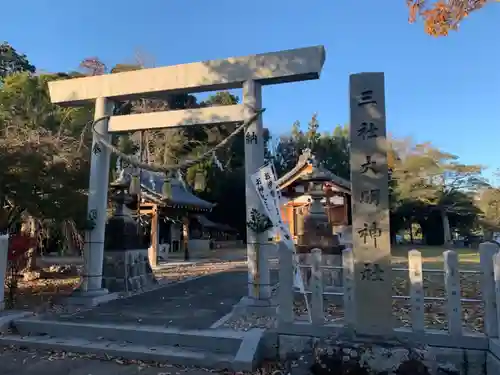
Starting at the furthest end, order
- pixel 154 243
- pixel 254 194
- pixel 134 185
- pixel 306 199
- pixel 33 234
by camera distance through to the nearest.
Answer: pixel 306 199
pixel 154 243
pixel 33 234
pixel 134 185
pixel 254 194

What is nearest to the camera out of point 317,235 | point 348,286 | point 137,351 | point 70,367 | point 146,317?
point 70,367

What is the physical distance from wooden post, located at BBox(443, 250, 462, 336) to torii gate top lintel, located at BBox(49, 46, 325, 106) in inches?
141

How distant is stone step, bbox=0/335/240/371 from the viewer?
15.1 ft

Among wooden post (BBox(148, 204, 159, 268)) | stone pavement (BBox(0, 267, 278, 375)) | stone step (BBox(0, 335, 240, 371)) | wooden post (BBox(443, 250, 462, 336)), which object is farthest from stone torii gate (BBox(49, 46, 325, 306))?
wooden post (BBox(148, 204, 159, 268))

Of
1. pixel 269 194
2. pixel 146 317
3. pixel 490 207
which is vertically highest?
pixel 490 207

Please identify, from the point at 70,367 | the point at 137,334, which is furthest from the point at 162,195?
the point at 70,367

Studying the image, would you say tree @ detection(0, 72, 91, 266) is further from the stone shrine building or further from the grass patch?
the stone shrine building

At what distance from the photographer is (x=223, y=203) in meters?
31.7

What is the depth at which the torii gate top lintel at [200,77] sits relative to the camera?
6.54 meters

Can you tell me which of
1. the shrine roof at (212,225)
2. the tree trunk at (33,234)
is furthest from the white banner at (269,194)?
the shrine roof at (212,225)

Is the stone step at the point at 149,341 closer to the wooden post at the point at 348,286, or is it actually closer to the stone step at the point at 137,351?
the stone step at the point at 137,351

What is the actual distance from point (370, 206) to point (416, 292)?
3.64 ft

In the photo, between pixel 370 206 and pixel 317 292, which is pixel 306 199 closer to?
pixel 317 292

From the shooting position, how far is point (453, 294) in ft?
Answer: 14.4
